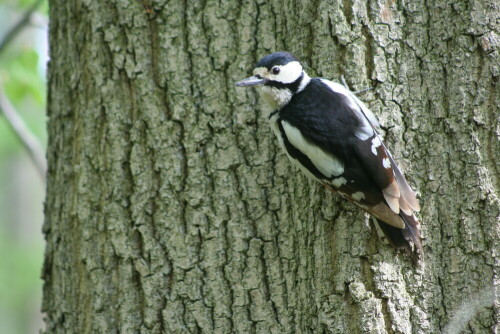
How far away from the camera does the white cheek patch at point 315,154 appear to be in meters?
2.40

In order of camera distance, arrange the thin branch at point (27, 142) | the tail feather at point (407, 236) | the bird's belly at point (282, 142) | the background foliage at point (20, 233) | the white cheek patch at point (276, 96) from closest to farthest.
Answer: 1. the tail feather at point (407, 236)
2. the bird's belly at point (282, 142)
3. the white cheek patch at point (276, 96)
4. the thin branch at point (27, 142)
5. the background foliage at point (20, 233)

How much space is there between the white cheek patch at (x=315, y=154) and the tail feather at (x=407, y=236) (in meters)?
0.27

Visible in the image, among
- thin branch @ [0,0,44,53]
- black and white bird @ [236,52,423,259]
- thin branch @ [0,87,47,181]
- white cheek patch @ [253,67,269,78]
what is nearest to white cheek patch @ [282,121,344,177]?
black and white bird @ [236,52,423,259]

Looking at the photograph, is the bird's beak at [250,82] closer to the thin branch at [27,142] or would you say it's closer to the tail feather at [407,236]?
the tail feather at [407,236]

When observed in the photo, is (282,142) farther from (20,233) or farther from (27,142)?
(20,233)

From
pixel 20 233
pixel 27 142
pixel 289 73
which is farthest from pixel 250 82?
pixel 20 233

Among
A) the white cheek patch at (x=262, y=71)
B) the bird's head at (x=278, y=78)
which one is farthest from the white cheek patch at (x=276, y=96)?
the white cheek patch at (x=262, y=71)

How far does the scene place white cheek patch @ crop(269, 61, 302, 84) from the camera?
2.51m

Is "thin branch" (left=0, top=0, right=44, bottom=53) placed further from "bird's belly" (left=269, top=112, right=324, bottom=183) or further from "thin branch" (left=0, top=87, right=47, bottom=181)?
"bird's belly" (left=269, top=112, right=324, bottom=183)

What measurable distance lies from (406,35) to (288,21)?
1.65 ft

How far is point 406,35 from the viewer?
2479 mm

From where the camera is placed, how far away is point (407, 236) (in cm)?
232

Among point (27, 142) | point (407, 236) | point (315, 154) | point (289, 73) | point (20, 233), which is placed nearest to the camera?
point (407, 236)

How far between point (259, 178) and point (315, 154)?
0.86 ft
